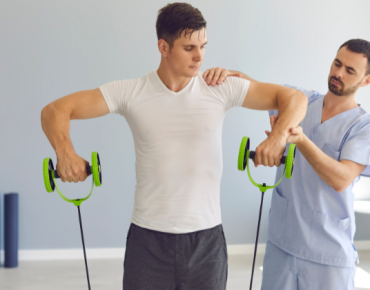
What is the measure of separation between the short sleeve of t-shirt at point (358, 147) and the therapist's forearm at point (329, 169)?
7 centimetres

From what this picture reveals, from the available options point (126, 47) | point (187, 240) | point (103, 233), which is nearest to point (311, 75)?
point (126, 47)

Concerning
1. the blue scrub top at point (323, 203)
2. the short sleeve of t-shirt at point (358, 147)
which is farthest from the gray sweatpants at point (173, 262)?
the short sleeve of t-shirt at point (358, 147)

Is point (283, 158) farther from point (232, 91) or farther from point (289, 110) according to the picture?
point (232, 91)

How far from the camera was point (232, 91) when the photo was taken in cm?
135

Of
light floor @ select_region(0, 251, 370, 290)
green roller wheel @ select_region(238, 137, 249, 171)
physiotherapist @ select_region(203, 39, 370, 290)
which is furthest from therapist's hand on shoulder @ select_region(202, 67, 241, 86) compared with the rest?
light floor @ select_region(0, 251, 370, 290)

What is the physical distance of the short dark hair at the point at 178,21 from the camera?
124 centimetres

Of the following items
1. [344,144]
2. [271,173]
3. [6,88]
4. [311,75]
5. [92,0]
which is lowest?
Answer: [271,173]

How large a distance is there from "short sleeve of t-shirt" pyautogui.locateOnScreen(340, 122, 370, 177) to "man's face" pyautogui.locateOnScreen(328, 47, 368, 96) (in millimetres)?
191

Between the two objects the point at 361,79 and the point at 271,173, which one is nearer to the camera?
the point at 361,79

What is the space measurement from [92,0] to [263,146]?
250 cm

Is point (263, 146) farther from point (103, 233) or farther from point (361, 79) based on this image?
point (103, 233)

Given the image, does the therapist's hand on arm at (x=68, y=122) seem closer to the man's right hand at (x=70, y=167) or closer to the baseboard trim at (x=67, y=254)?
the man's right hand at (x=70, y=167)

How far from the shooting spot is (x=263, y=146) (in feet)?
3.91

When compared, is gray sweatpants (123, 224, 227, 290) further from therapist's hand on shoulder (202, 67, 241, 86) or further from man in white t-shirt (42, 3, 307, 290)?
therapist's hand on shoulder (202, 67, 241, 86)
